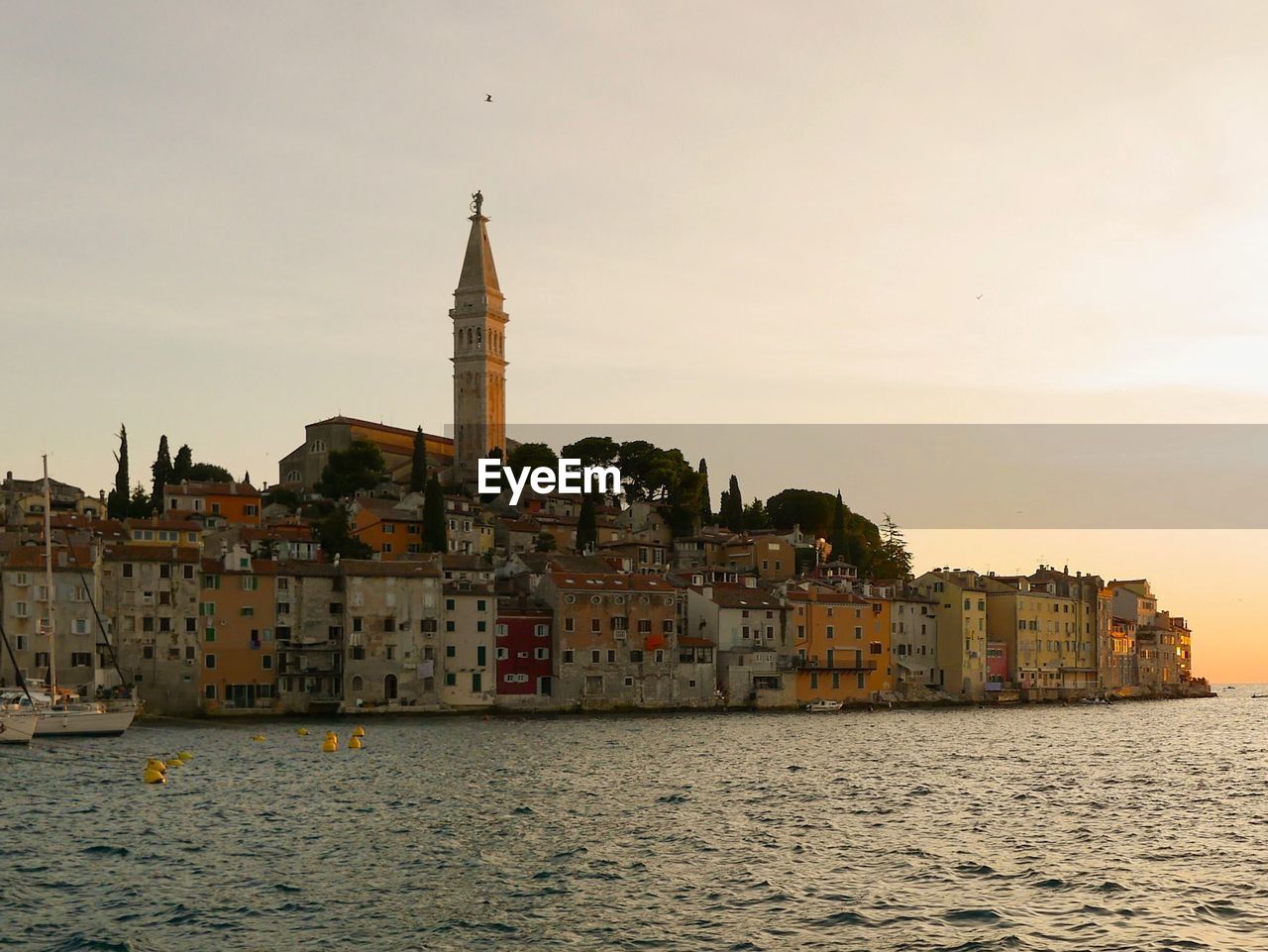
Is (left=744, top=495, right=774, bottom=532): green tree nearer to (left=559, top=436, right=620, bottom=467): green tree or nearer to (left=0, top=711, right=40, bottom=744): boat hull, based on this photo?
(left=559, top=436, right=620, bottom=467): green tree

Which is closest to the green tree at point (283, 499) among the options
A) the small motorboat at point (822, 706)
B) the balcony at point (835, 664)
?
the balcony at point (835, 664)

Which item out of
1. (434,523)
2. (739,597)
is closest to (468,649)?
(739,597)

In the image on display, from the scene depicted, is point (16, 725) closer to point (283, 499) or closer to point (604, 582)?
point (604, 582)

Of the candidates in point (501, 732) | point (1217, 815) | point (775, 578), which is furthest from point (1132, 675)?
point (1217, 815)

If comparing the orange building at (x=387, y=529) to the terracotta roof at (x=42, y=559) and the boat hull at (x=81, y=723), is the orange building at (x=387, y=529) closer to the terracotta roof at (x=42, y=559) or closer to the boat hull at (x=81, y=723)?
the terracotta roof at (x=42, y=559)

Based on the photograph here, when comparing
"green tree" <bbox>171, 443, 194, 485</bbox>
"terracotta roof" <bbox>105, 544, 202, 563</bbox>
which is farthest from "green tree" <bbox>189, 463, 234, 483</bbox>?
"terracotta roof" <bbox>105, 544, 202, 563</bbox>

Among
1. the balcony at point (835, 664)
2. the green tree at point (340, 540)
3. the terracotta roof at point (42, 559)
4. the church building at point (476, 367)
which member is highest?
the church building at point (476, 367)
